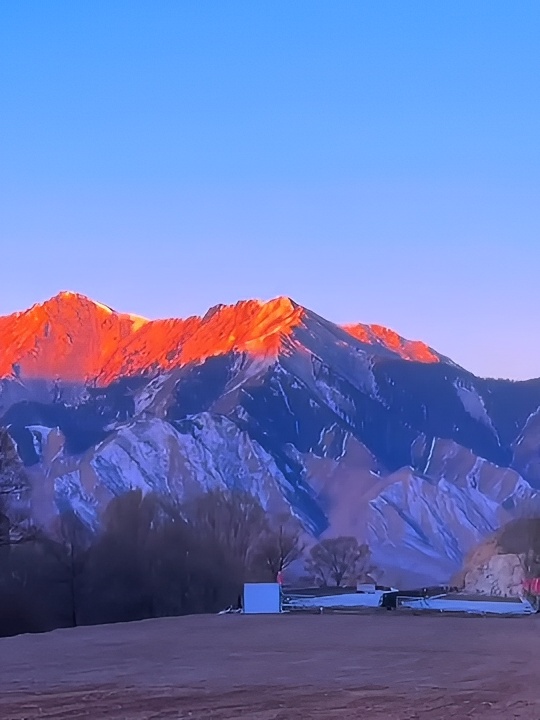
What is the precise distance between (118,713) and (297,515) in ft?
390

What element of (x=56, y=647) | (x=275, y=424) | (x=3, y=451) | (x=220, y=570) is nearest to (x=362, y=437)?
(x=275, y=424)

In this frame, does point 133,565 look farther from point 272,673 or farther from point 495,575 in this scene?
point 272,673

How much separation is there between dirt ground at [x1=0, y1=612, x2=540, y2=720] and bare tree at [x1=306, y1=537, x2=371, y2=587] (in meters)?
59.9

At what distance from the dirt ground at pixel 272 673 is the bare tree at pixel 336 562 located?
59.9 meters

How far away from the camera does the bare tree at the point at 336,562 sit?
99.3 meters

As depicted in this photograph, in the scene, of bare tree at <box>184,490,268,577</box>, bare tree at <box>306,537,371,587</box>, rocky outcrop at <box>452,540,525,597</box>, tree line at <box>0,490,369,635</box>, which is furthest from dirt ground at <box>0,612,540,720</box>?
bare tree at <box>306,537,371,587</box>

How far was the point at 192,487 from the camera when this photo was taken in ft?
432

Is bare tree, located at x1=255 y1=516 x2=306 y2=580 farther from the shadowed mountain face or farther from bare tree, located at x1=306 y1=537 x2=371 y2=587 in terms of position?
the shadowed mountain face

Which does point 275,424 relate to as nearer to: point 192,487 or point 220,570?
point 192,487

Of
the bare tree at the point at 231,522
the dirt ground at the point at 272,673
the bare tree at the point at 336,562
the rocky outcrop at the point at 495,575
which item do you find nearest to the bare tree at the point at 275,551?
the bare tree at the point at 231,522

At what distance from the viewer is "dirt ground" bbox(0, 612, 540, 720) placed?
17.4m

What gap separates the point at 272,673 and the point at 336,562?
82.3 m

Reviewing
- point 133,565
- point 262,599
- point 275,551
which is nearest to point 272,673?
point 262,599

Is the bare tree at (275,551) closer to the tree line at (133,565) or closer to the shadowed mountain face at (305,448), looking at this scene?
the tree line at (133,565)
